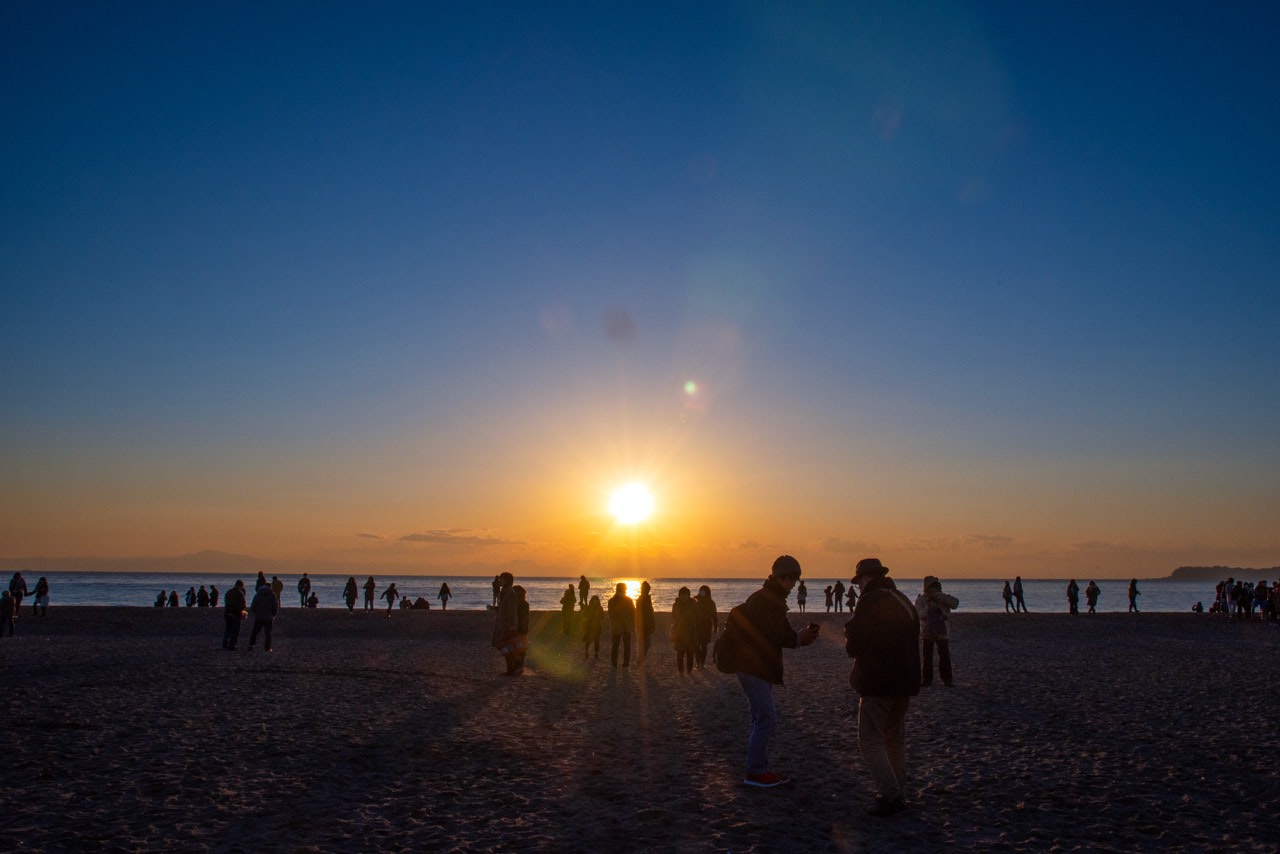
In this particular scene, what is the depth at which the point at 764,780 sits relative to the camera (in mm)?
8547

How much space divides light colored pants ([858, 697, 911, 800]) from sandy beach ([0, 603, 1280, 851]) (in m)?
0.30

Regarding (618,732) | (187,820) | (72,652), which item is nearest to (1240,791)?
(618,732)

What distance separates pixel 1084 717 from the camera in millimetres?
13195

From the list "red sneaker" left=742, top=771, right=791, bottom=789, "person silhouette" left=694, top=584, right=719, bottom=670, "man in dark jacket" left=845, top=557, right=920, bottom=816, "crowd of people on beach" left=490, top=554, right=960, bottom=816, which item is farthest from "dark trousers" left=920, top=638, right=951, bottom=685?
"man in dark jacket" left=845, top=557, right=920, bottom=816

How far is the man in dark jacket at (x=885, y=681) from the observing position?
7461mm

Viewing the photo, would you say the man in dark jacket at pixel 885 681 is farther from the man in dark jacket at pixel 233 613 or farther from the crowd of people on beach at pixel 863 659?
the man in dark jacket at pixel 233 613

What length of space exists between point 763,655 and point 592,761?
279 centimetres

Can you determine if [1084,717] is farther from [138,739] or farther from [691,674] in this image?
[138,739]

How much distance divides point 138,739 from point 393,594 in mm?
35398

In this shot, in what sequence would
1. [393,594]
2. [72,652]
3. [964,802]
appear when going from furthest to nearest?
[393,594], [72,652], [964,802]

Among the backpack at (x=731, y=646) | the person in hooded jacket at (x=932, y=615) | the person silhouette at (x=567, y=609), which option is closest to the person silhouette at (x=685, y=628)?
the person in hooded jacket at (x=932, y=615)

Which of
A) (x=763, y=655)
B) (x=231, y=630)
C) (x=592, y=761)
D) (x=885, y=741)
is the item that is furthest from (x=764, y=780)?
(x=231, y=630)

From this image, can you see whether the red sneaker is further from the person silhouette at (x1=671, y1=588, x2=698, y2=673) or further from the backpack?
the person silhouette at (x1=671, y1=588, x2=698, y2=673)

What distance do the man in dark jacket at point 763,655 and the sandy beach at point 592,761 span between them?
339mm
